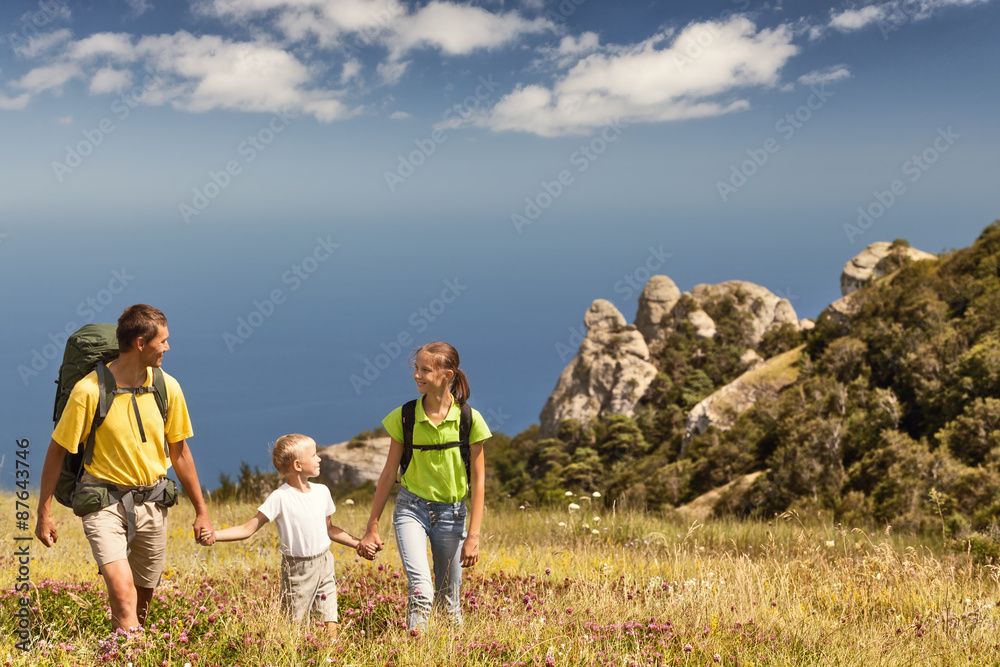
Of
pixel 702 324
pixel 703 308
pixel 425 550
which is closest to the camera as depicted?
pixel 425 550

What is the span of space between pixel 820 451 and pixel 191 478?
16.7m

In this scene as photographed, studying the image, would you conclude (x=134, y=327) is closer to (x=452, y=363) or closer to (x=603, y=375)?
(x=452, y=363)

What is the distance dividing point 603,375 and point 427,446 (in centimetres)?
3522

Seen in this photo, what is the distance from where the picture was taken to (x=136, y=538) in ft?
13.6

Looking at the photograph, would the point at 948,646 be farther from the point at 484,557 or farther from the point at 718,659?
the point at 484,557

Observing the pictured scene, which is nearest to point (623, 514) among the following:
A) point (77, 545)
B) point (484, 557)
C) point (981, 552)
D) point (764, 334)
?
point (484, 557)

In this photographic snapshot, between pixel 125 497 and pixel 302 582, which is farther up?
pixel 125 497

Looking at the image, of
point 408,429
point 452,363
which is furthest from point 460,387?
point 408,429

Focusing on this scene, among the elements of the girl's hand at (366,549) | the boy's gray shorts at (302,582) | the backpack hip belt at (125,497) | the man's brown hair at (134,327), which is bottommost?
the boy's gray shorts at (302,582)

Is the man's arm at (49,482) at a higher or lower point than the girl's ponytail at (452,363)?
lower

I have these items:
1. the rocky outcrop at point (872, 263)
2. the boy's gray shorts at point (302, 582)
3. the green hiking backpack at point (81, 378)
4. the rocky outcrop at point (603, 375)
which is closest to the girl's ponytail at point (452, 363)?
the boy's gray shorts at point (302, 582)

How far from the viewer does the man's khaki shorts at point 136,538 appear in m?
3.87

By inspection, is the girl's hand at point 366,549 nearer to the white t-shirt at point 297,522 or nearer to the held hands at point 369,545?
the held hands at point 369,545

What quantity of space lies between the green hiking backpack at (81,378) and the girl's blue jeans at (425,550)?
1565 millimetres
